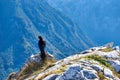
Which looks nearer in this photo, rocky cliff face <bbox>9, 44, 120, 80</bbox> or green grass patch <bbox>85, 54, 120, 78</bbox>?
rocky cliff face <bbox>9, 44, 120, 80</bbox>

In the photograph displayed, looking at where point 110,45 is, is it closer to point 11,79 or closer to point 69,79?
point 11,79

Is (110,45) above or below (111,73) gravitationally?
above

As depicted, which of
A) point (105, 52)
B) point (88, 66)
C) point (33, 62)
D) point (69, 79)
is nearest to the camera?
point (69, 79)

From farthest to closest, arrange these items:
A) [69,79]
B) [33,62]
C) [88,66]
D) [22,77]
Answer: [33,62] < [22,77] < [88,66] < [69,79]

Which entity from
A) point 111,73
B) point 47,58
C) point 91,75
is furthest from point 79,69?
point 47,58

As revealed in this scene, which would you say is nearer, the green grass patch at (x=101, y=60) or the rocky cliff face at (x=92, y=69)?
the rocky cliff face at (x=92, y=69)

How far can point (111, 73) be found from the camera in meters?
61.6

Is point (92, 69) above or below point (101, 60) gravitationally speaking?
below

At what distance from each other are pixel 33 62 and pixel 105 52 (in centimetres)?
1688

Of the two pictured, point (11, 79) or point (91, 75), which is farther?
point (11, 79)

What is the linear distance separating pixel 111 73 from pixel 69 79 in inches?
290

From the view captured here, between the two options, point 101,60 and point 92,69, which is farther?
point 101,60

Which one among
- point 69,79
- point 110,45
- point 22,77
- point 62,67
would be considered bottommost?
point 69,79

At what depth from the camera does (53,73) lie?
2436 inches
